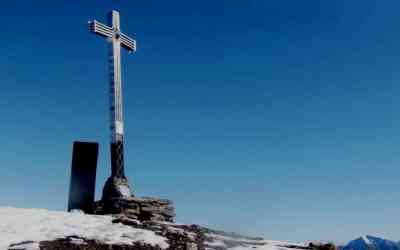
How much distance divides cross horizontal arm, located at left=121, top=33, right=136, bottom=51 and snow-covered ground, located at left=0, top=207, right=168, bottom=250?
1631cm

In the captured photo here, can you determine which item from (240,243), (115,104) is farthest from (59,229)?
(115,104)

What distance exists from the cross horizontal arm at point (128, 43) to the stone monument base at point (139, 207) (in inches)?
492

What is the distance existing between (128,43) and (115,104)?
6213 mm

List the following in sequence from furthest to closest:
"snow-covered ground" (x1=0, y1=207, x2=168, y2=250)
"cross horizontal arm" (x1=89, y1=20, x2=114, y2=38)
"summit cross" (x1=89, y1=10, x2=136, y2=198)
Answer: "cross horizontal arm" (x1=89, y1=20, x2=114, y2=38) < "summit cross" (x1=89, y1=10, x2=136, y2=198) < "snow-covered ground" (x1=0, y1=207, x2=168, y2=250)

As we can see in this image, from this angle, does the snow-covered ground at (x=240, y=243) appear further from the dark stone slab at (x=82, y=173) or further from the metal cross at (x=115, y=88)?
the metal cross at (x=115, y=88)

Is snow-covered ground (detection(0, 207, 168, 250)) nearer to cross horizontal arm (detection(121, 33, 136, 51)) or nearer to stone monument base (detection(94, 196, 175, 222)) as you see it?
stone monument base (detection(94, 196, 175, 222))

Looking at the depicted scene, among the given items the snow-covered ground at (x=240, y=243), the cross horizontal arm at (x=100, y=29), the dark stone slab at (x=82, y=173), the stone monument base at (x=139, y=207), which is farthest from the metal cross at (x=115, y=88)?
the snow-covered ground at (x=240, y=243)

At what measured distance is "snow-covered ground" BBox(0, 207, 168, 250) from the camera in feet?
53.9

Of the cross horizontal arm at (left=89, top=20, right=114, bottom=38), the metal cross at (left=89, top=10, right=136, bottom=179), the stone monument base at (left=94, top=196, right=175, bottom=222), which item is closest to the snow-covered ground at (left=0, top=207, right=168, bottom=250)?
the stone monument base at (left=94, top=196, right=175, bottom=222)

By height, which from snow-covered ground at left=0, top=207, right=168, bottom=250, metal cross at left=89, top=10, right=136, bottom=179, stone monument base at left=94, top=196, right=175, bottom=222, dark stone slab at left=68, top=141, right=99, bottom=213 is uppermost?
metal cross at left=89, top=10, right=136, bottom=179

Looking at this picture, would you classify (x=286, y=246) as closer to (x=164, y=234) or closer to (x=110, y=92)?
(x=164, y=234)

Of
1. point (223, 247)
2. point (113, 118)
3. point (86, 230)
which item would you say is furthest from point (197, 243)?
point (113, 118)

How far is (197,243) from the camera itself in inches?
728

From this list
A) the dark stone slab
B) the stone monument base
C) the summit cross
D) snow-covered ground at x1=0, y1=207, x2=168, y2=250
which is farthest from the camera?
the summit cross
